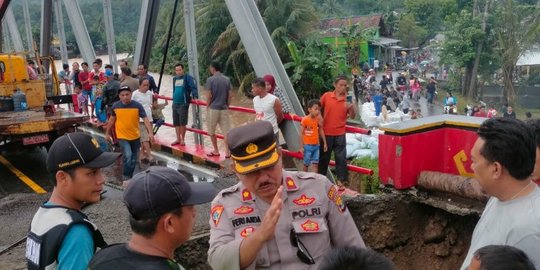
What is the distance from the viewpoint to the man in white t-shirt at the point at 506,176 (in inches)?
89.6

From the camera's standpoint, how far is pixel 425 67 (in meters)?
41.1

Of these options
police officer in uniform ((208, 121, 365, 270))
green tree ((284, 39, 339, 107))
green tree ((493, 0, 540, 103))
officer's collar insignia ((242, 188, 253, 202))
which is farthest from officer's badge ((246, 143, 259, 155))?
green tree ((493, 0, 540, 103))

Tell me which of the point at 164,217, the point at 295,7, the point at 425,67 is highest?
the point at 295,7

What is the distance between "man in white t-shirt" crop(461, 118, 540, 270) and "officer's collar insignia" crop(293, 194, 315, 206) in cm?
71

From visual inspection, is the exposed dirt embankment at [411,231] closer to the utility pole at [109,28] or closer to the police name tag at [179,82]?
the police name tag at [179,82]

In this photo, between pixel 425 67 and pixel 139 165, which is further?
pixel 425 67

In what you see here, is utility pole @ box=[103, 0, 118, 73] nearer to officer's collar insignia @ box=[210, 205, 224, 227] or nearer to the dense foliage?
the dense foliage

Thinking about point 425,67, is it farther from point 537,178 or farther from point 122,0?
point 122,0

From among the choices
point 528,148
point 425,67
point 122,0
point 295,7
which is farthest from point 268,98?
point 122,0

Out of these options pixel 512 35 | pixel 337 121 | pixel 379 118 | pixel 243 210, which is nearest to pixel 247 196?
pixel 243 210

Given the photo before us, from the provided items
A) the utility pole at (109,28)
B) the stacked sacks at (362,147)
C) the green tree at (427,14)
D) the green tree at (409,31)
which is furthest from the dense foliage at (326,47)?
the green tree at (427,14)

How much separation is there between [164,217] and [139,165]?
7021 mm

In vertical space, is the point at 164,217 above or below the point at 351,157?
above

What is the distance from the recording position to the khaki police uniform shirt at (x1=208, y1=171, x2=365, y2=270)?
91.7 inches
